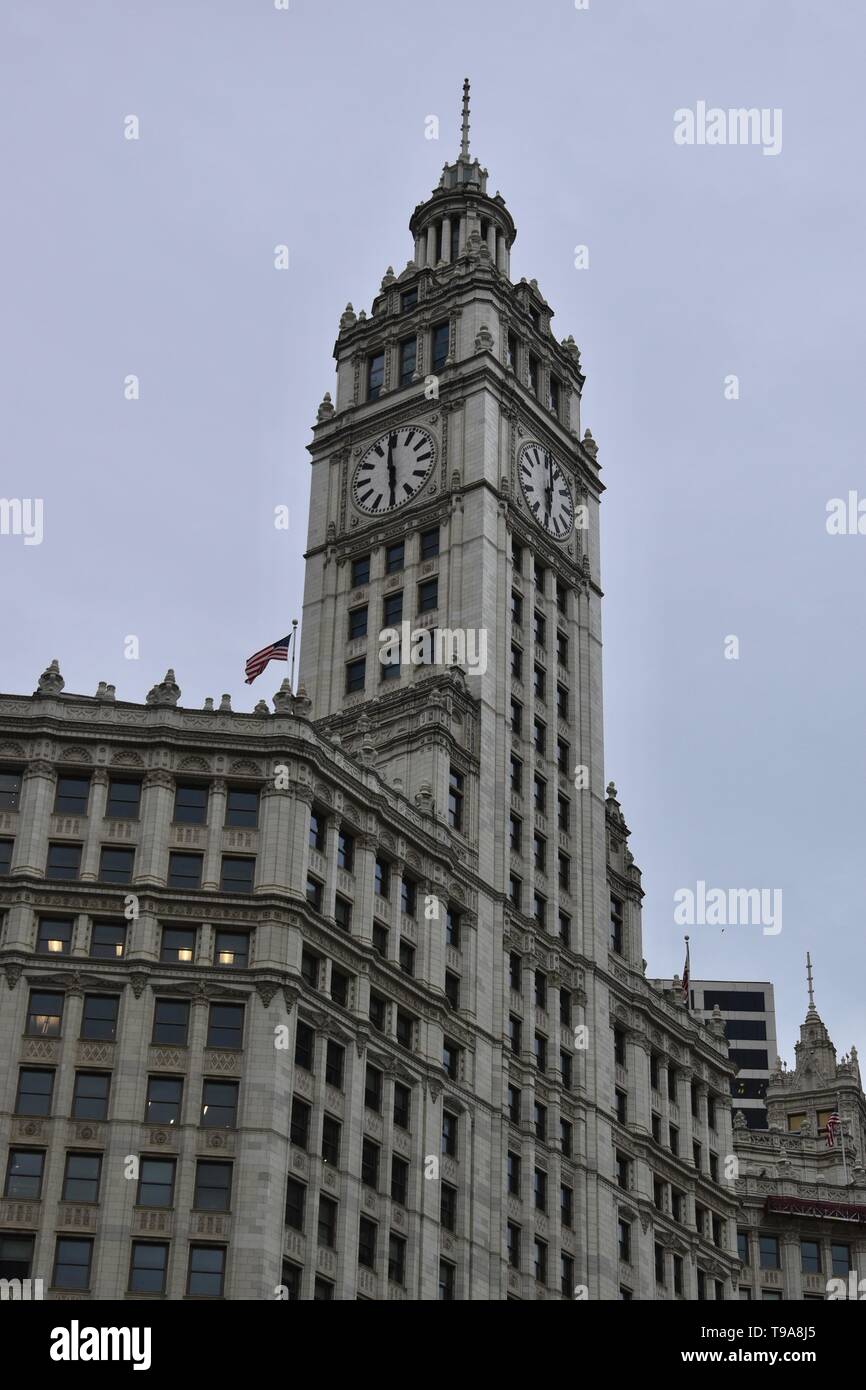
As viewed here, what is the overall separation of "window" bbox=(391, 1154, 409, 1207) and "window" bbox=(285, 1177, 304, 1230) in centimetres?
656

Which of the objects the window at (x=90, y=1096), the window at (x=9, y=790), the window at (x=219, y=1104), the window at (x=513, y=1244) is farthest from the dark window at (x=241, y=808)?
the window at (x=513, y=1244)

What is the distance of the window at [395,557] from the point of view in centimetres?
11612

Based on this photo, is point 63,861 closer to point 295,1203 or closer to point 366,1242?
point 295,1203

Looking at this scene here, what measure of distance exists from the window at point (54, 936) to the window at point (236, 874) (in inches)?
257

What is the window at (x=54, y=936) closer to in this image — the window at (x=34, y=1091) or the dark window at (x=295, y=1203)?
the window at (x=34, y=1091)

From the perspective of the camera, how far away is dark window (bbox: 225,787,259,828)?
8900 cm

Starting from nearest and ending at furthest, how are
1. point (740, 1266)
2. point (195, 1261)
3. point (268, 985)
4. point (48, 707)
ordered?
1. point (195, 1261)
2. point (268, 985)
3. point (48, 707)
4. point (740, 1266)

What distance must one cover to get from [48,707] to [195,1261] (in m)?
24.6

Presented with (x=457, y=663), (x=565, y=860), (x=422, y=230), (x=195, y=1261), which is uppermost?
(x=422, y=230)

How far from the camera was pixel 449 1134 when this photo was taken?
9319 centimetres
